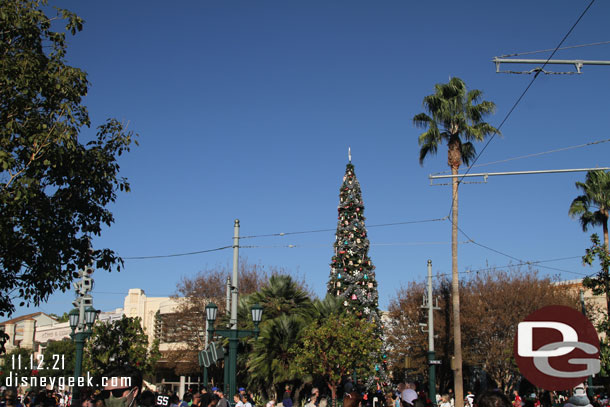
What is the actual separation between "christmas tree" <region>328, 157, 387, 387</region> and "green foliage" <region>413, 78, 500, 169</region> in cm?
636

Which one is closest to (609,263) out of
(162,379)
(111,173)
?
(111,173)

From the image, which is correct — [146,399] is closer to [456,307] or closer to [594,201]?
[456,307]

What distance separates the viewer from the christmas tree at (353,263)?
35781mm

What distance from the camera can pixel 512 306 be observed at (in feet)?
132

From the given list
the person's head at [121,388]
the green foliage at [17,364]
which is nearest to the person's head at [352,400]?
the person's head at [121,388]

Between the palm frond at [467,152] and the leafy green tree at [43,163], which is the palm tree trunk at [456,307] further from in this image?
the leafy green tree at [43,163]

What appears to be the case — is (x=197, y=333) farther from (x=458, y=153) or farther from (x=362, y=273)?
(x=458, y=153)

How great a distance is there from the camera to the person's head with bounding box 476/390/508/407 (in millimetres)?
3955

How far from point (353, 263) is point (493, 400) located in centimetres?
3280

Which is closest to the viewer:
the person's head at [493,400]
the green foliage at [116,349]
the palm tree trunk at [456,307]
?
the person's head at [493,400]

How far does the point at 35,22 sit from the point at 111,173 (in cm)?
314

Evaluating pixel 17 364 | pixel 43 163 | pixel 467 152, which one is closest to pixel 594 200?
pixel 467 152

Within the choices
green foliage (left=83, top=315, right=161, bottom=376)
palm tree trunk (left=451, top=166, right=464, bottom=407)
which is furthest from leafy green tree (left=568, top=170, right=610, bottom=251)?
green foliage (left=83, top=315, right=161, bottom=376)

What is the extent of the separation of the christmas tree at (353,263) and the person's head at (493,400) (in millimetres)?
31144
